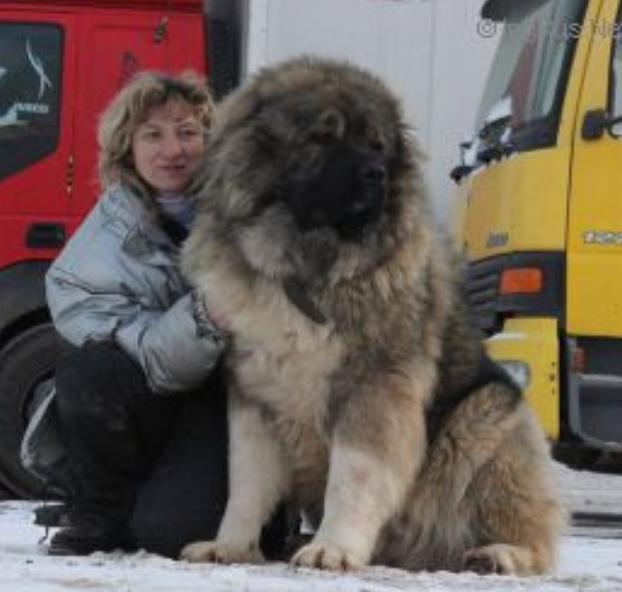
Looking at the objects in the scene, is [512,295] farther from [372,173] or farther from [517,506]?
[372,173]

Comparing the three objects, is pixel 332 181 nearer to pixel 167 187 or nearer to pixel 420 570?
pixel 167 187

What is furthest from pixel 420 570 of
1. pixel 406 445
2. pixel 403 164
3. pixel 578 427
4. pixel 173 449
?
pixel 578 427

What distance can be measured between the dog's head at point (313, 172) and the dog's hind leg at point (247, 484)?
0.43 metres

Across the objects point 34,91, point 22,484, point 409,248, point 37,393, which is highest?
point 34,91

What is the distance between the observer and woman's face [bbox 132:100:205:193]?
428 cm

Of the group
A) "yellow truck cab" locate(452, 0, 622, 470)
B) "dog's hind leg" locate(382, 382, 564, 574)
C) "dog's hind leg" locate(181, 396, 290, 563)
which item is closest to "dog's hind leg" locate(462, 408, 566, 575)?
"dog's hind leg" locate(382, 382, 564, 574)

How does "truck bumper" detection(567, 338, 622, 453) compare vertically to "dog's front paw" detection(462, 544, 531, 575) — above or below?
above

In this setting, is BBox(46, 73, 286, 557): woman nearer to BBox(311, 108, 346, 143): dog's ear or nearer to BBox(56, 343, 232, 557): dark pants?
BBox(56, 343, 232, 557): dark pants

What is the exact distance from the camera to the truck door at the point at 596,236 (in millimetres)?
6047

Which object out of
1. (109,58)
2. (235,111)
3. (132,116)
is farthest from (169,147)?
(109,58)

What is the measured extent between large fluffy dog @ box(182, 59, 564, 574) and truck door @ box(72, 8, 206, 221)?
9.90 feet

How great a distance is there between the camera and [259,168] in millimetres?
3939

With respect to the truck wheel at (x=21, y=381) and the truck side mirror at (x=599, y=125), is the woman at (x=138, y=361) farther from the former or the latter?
the truck wheel at (x=21, y=381)

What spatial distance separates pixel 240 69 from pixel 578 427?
2.41 metres
